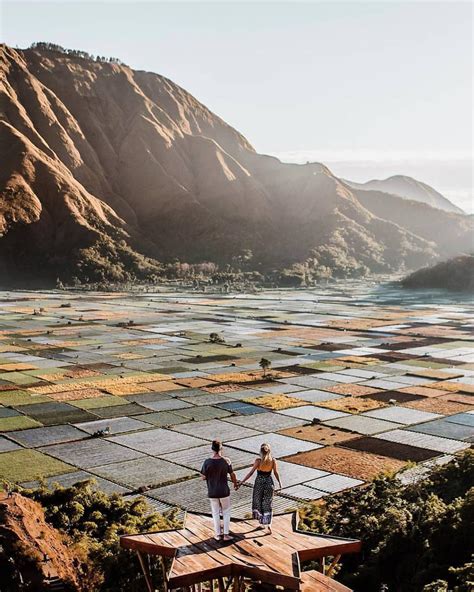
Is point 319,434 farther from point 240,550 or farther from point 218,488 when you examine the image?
point 240,550

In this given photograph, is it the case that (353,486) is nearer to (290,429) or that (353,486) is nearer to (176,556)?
(290,429)

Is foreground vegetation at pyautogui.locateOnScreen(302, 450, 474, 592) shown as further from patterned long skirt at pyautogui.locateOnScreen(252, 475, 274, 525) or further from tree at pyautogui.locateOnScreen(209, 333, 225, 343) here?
tree at pyautogui.locateOnScreen(209, 333, 225, 343)

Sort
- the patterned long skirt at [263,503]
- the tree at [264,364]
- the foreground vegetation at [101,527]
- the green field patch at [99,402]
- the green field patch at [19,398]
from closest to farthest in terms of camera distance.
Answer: the patterned long skirt at [263,503], the foreground vegetation at [101,527], the green field patch at [99,402], the green field patch at [19,398], the tree at [264,364]

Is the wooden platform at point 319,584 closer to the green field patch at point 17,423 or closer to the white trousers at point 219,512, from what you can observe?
the white trousers at point 219,512

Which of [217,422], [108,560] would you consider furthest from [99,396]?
[108,560]

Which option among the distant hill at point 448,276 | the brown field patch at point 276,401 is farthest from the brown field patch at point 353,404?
the distant hill at point 448,276

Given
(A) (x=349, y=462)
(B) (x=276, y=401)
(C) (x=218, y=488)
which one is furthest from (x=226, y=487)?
(B) (x=276, y=401)
